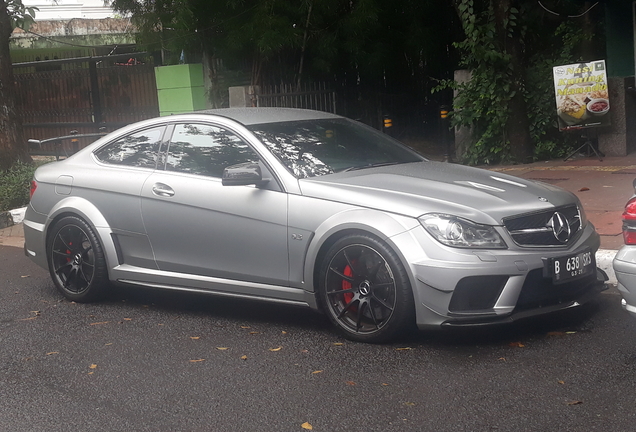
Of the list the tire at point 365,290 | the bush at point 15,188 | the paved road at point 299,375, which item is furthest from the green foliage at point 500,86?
the tire at point 365,290

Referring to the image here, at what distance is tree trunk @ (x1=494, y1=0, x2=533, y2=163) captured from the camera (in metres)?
13.2

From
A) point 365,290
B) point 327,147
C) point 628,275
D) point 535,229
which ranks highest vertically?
point 327,147

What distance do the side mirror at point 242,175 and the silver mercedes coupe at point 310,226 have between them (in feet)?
0.03

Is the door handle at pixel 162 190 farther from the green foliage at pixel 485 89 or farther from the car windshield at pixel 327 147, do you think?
the green foliage at pixel 485 89

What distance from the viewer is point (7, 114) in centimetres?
1407

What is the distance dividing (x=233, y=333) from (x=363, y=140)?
72.9 inches

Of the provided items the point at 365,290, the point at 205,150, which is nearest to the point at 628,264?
the point at 365,290

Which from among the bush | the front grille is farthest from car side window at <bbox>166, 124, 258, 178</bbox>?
the bush

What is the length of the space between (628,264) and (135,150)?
12.9 feet

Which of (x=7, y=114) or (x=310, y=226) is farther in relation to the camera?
(x=7, y=114)

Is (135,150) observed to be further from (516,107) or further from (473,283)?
Result: (516,107)

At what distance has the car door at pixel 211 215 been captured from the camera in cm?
585

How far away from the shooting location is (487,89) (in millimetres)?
13328

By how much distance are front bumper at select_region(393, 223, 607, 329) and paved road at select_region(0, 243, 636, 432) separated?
25cm
